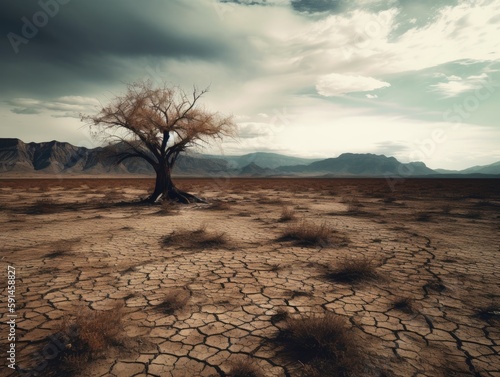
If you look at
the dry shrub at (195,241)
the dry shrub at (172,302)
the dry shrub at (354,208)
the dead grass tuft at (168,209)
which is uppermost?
the dry shrub at (172,302)

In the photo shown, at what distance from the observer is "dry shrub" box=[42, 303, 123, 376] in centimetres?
263

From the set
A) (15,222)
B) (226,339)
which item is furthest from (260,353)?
(15,222)

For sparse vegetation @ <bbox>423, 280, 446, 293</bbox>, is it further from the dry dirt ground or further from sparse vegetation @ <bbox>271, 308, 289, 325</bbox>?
sparse vegetation @ <bbox>271, 308, 289, 325</bbox>

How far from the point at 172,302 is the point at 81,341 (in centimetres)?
121

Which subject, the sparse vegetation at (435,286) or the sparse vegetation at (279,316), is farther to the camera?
the sparse vegetation at (435,286)

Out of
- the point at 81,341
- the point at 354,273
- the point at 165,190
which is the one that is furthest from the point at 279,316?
the point at 165,190

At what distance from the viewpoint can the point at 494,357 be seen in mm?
2914

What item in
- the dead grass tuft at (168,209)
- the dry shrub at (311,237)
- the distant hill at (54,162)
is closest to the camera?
the dry shrub at (311,237)

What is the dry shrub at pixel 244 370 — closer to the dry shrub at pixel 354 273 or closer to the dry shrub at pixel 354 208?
the dry shrub at pixel 354 273

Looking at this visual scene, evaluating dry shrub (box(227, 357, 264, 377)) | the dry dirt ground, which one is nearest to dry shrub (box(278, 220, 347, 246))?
the dry dirt ground

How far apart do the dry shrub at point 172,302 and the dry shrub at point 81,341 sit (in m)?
0.61

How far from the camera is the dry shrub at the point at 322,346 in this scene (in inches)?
103

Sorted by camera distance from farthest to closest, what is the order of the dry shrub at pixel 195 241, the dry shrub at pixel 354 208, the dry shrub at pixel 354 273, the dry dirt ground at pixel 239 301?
the dry shrub at pixel 354 208
the dry shrub at pixel 195 241
the dry shrub at pixel 354 273
the dry dirt ground at pixel 239 301

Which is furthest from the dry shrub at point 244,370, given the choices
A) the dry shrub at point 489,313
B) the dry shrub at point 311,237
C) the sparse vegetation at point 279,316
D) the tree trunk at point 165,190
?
the tree trunk at point 165,190
